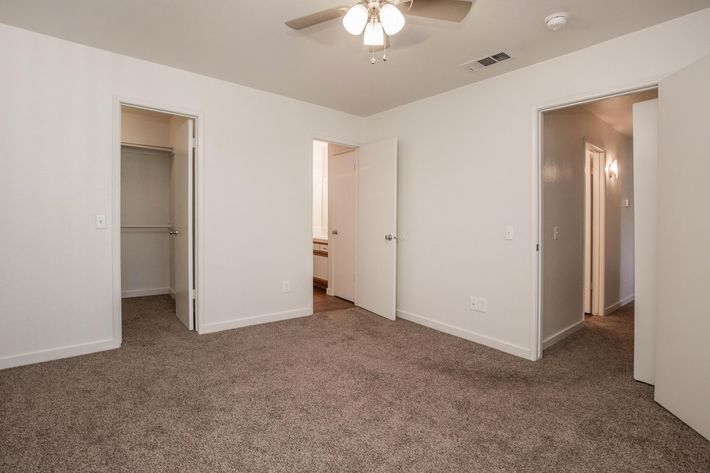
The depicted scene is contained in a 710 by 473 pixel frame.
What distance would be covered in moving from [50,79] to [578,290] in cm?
516

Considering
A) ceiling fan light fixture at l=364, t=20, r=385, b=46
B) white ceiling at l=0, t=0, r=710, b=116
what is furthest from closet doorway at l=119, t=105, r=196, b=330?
ceiling fan light fixture at l=364, t=20, r=385, b=46

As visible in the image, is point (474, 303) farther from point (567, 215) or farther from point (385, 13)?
point (385, 13)

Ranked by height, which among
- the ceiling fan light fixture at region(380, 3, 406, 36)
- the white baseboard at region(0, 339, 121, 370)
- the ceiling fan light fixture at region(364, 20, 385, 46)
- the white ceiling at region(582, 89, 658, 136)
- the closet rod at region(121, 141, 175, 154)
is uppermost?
the white ceiling at region(582, 89, 658, 136)

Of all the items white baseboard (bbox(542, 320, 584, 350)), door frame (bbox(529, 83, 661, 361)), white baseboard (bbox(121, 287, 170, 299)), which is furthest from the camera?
white baseboard (bbox(121, 287, 170, 299))

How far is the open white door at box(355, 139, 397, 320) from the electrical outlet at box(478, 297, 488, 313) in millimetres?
1010

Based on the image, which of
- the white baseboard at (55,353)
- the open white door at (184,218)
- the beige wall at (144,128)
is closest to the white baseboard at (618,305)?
the open white door at (184,218)

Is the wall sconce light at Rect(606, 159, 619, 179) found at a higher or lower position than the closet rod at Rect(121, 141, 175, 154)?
lower

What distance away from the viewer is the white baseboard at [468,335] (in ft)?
10.2

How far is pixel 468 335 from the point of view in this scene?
3.49 metres

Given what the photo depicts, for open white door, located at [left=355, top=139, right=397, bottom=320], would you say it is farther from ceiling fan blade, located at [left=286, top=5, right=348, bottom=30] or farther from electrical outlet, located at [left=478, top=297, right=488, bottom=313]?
ceiling fan blade, located at [left=286, top=5, right=348, bottom=30]

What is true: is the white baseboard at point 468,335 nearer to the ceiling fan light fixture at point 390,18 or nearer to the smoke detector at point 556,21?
the smoke detector at point 556,21

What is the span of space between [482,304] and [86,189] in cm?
353

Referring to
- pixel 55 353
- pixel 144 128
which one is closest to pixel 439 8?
pixel 55 353

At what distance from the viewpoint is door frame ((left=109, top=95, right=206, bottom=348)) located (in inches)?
119
